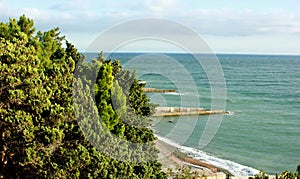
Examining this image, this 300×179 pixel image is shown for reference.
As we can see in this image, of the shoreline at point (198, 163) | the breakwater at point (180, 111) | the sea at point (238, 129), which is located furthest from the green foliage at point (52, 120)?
the breakwater at point (180, 111)

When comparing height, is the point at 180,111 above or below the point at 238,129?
above

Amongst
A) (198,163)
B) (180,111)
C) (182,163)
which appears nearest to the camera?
Result: (182,163)

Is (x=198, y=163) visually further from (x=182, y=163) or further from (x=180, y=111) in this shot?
(x=180, y=111)

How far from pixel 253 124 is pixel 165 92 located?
25.0 metres

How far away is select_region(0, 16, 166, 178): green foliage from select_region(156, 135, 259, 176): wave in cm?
1306

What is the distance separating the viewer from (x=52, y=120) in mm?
13344

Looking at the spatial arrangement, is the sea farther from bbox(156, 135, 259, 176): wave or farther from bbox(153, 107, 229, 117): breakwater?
bbox(153, 107, 229, 117): breakwater

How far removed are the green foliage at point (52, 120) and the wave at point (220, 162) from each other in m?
13.1

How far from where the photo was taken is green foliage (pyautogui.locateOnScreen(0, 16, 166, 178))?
13.0 metres

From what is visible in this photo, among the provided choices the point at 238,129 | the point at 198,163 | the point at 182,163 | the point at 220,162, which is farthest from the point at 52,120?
the point at 238,129

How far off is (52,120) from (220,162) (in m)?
17.7

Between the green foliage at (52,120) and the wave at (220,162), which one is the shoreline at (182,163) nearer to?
the wave at (220,162)

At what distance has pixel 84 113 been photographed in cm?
1370

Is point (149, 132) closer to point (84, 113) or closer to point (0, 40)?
point (84, 113)
